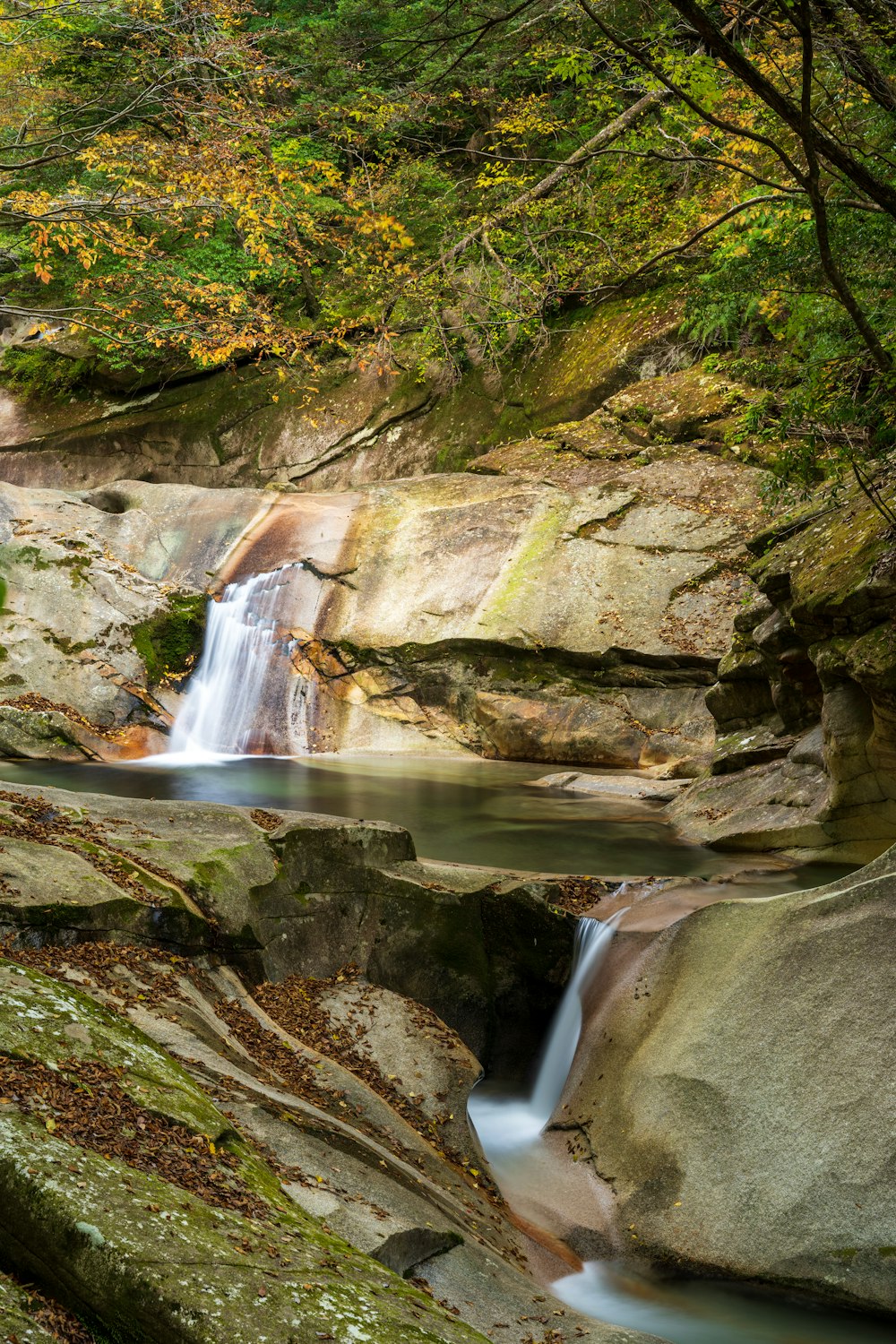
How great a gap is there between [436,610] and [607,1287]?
1106 centimetres

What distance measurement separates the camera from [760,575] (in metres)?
10.5

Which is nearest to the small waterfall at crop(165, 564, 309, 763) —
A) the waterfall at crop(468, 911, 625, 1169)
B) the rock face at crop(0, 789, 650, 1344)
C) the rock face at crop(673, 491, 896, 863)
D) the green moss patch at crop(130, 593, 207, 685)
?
the green moss patch at crop(130, 593, 207, 685)

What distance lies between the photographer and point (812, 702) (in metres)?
10.4

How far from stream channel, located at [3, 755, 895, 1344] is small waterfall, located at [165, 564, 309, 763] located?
0.53m

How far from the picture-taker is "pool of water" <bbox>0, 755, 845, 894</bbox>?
29.5 feet

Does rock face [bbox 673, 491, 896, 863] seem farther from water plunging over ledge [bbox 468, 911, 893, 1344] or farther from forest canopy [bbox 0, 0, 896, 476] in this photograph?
water plunging over ledge [bbox 468, 911, 893, 1344]

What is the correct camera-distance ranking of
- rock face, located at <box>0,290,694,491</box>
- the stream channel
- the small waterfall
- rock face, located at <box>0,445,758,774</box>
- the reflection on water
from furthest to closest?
1. rock face, located at <box>0,290,694,491</box>
2. the small waterfall
3. rock face, located at <box>0,445,758,774</box>
4. the stream channel
5. the reflection on water

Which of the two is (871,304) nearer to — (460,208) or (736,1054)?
(736,1054)

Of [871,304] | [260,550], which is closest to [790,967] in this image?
[871,304]

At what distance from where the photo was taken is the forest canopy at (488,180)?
6047mm

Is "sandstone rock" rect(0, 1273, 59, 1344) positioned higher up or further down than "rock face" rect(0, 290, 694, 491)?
further down

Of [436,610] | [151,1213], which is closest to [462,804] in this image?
[436,610]

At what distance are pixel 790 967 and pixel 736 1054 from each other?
0.55 m

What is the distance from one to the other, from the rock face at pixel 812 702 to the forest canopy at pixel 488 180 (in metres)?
0.94
